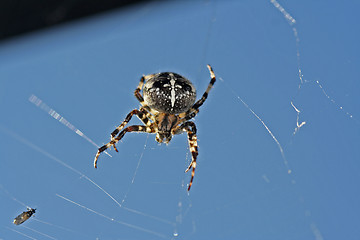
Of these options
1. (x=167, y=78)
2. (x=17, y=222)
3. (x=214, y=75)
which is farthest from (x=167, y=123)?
(x=17, y=222)

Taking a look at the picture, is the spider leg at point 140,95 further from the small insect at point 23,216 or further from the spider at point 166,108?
the small insect at point 23,216

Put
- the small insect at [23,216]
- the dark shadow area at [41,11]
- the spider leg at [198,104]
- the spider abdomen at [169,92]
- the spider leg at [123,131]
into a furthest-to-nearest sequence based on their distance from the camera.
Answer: the spider leg at [198,104] → the spider abdomen at [169,92] → the spider leg at [123,131] → the small insect at [23,216] → the dark shadow area at [41,11]

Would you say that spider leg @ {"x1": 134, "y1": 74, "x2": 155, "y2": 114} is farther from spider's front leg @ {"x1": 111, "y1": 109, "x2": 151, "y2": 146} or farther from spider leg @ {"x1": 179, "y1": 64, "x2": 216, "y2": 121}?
spider leg @ {"x1": 179, "y1": 64, "x2": 216, "y2": 121}

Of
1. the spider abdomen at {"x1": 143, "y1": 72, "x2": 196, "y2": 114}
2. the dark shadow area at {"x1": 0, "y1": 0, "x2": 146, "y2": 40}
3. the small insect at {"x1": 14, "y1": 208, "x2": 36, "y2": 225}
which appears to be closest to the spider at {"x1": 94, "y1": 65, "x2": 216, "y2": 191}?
the spider abdomen at {"x1": 143, "y1": 72, "x2": 196, "y2": 114}

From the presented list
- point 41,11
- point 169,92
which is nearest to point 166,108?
point 169,92

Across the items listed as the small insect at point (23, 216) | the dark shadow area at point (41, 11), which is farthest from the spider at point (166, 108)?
the dark shadow area at point (41, 11)

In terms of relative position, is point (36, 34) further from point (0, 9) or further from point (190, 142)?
point (190, 142)
